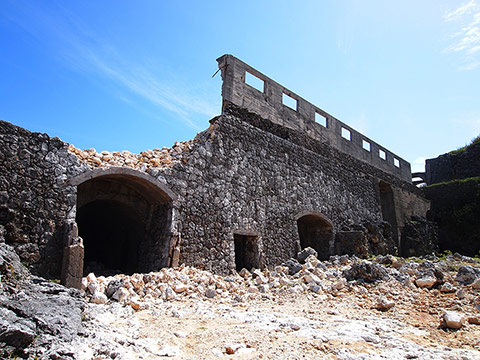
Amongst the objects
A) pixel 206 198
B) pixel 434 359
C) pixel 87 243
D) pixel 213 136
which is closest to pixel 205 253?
pixel 206 198

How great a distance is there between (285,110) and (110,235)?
6775 mm

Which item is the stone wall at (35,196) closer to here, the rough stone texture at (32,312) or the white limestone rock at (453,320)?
the rough stone texture at (32,312)

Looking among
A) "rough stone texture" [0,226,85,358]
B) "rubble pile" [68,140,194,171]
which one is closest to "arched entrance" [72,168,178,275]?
"rubble pile" [68,140,194,171]

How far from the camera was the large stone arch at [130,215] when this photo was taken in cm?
760

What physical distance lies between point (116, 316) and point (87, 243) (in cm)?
699

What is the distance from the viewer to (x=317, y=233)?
1302 centimetres

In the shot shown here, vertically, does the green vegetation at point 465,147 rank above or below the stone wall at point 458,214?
above

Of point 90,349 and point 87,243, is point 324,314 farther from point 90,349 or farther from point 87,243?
point 87,243

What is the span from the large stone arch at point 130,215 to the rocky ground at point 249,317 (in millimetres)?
873

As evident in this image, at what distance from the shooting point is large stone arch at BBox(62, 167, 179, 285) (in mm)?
7598

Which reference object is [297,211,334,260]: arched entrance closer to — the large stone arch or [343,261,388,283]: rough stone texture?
[343,261,388,283]: rough stone texture

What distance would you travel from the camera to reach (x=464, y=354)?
12.2 feet

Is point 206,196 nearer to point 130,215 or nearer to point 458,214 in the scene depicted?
point 130,215

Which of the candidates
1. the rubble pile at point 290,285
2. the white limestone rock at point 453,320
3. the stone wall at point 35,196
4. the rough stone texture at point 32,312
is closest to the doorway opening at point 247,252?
the rubble pile at point 290,285
